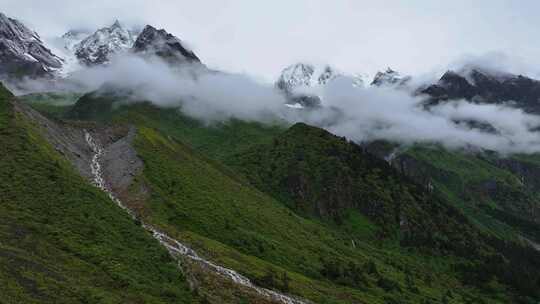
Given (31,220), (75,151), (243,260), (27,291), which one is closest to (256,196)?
(75,151)

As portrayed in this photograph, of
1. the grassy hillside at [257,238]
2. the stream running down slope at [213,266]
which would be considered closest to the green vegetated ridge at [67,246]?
the stream running down slope at [213,266]

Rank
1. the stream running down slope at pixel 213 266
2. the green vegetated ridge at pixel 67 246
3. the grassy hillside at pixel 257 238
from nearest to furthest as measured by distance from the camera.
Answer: the green vegetated ridge at pixel 67 246, the stream running down slope at pixel 213 266, the grassy hillside at pixel 257 238

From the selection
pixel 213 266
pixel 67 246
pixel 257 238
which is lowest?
pixel 213 266

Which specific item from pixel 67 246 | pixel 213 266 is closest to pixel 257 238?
pixel 213 266

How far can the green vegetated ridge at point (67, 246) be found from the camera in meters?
53.3

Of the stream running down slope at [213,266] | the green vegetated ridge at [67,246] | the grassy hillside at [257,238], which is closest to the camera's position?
the green vegetated ridge at [67,246]

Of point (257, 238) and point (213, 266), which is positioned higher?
point (257, 238)

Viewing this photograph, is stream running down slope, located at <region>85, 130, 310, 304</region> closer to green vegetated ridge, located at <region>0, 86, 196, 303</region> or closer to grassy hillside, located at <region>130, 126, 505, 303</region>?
grassy hillside, located at <region>130, 126, 505, 303</region>

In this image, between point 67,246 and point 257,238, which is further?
point 257,238

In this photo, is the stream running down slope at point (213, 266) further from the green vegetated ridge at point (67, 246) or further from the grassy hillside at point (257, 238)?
the green vegetated ridge at point (67, 246)

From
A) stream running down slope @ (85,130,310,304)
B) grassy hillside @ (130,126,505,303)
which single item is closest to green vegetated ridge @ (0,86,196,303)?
stream running down slope @ (85,130,310,304)

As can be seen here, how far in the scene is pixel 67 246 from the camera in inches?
2502

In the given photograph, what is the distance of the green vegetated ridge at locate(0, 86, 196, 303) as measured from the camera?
5328 centimetres

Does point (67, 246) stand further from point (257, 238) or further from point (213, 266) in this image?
point (257, 238)
